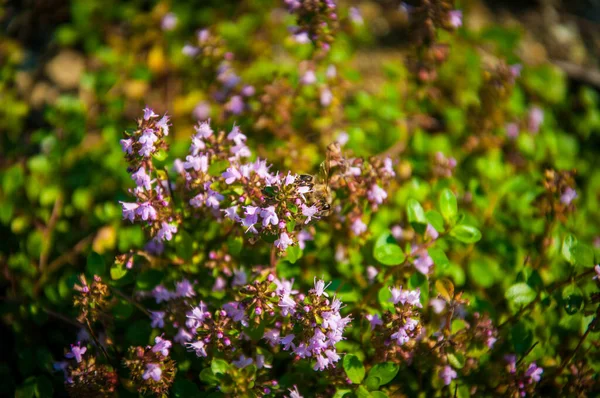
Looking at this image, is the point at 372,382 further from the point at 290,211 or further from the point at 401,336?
the point at 290,211

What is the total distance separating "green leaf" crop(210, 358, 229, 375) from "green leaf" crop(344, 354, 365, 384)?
58 centimetres

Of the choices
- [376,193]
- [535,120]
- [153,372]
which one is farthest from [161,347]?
[535,120]

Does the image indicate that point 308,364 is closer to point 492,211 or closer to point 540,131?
point 492,211

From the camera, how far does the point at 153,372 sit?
7.07 ft

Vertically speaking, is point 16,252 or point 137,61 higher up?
point 137,61

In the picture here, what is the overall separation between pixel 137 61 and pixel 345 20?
1911 millimetres

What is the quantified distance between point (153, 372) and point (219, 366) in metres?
0.31

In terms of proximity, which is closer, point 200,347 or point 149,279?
point 200,347

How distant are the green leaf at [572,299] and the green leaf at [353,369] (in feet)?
3.73

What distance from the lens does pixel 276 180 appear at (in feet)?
7.11

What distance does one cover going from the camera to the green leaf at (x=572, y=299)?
8.05 feet

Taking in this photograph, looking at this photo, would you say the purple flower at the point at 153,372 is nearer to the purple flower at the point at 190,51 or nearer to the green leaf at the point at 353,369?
the green leaf at the point at 353,369

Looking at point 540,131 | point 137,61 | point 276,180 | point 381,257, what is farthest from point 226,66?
point 540,131

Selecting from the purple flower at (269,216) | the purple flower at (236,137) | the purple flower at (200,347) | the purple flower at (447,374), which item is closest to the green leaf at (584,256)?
the purple flower at (447,374)
